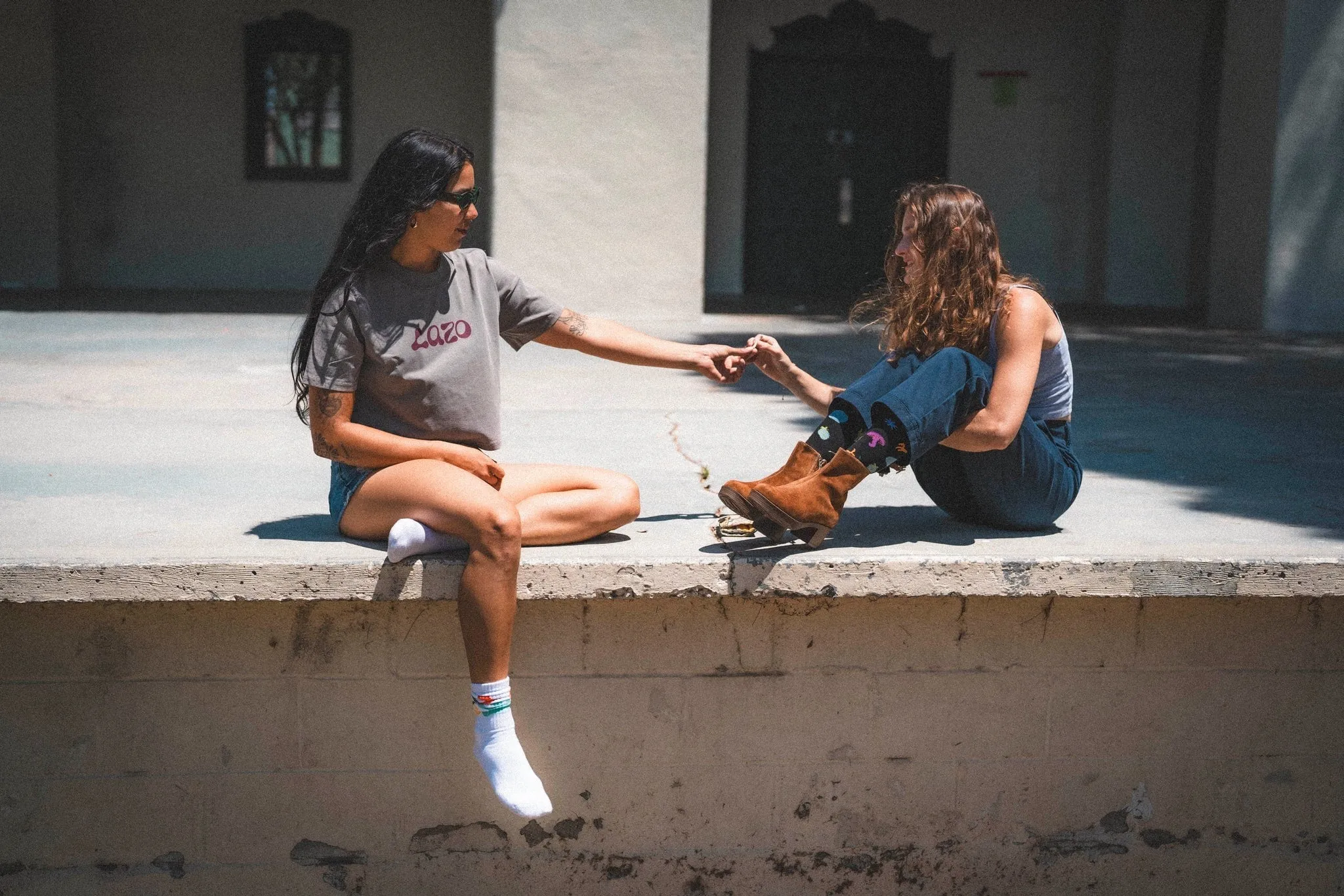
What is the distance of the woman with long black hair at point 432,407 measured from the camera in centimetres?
306

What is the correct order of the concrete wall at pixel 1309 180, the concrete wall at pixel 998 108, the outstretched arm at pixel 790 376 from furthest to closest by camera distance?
1. the concrete wall at pixel 998 108
2. the concrete wall at pixel 1309 180
3. the outstretched arm at pixel 790 376

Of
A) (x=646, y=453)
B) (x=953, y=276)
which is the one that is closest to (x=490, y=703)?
(x=953, y=276)

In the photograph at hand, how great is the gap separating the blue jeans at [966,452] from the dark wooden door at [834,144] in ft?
31.5

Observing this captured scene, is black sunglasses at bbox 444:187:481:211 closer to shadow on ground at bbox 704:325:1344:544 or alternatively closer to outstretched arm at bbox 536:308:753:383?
outstretched arm at bbox 536:308:753:383

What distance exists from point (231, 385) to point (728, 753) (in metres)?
3.92

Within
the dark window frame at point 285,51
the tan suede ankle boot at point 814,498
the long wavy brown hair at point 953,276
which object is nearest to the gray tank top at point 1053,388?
the long wavy brown hair at point 953,276

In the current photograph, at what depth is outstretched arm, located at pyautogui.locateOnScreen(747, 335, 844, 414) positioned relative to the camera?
367 centimetres

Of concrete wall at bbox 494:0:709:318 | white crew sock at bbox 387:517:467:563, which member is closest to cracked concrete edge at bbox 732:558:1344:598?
white crew sock at bbox 387:517:467:563

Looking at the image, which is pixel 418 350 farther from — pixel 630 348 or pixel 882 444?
pixel 882 444

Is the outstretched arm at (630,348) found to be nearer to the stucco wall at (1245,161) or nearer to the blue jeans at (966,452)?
the blue jeans at (966,452)

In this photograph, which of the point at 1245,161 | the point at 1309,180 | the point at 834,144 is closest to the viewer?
the point at 1309,180

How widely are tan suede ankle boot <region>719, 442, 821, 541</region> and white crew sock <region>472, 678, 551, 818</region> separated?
64 centimetres

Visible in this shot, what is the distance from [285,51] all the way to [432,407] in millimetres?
10887

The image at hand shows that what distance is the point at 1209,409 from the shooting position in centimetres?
633
